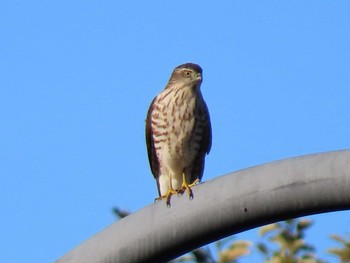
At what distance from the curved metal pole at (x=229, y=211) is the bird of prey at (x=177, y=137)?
16.0 feet

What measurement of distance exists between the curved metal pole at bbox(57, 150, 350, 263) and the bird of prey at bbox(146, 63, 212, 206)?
4.86 metres

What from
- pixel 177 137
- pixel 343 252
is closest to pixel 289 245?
pixel 343 252

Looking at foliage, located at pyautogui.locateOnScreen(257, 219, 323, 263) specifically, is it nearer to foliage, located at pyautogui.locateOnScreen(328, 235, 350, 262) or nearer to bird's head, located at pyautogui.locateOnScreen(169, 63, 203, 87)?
foliage, located at pyautogui.locateOnScreen(328, 235, 350, 262)

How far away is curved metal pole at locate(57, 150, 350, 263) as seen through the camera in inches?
95.8

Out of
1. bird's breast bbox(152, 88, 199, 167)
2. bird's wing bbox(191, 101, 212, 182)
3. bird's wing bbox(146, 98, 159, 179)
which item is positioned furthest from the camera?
bird's wing bbox(146, 98, 159, 179)

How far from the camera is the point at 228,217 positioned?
2.54 metres

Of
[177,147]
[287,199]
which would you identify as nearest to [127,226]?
[287,199]

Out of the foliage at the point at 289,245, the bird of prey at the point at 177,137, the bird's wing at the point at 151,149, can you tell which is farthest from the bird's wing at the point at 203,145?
the foliage at the point at 289,245

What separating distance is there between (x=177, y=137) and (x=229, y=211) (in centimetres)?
510

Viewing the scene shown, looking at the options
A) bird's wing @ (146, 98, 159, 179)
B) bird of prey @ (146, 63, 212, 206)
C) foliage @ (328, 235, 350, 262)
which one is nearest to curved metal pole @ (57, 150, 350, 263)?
foliage @ (328, 235, 350, 262)

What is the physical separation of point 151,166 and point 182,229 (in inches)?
214

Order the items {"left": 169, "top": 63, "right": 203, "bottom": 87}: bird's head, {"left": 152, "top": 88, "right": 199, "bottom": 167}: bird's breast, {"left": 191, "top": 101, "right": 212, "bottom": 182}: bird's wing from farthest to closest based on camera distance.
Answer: {"left": 169, "top": 63, "right": 203, "bottom": 87}: bird's head, {"left": 191, "top": 101, "right": 212, "bottom": 182}: bird's wing, {"left": 152, "top": 88, "right": 199, "bottom": 167}: bird's breast

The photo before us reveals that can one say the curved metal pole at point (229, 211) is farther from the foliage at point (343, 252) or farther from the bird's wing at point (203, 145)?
the bird's wing at point (203, 145)

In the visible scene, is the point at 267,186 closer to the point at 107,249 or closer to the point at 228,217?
the point at 228,217
